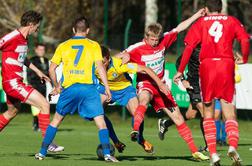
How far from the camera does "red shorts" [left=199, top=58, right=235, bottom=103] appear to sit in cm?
1455

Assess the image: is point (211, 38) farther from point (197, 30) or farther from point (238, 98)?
point (238, 98)

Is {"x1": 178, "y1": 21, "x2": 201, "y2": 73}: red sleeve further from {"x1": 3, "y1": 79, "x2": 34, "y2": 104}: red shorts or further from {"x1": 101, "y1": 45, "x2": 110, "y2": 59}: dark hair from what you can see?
{"x1": 3, "y1": 79, "x2": 34, "y2": 104}: red shorts

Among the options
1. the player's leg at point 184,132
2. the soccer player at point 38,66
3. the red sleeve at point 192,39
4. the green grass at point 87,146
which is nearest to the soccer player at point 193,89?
the green grass at point 87,146

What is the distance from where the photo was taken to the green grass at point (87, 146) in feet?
51.6

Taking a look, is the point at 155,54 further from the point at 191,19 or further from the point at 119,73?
the point at 191,19

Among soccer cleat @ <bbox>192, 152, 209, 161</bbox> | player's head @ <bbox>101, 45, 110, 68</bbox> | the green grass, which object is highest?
player's head @ <bbox>101, 45, 110, 68</bbox>

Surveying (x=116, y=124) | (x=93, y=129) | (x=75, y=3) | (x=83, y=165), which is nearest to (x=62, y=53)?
(x=83, y=165)

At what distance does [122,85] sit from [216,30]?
12.5ft

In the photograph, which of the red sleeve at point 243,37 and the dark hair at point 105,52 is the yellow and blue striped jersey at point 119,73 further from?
the red sleeve at point 243,37

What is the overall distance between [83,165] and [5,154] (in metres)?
2.47

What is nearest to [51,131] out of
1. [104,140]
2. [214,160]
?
[104,140]

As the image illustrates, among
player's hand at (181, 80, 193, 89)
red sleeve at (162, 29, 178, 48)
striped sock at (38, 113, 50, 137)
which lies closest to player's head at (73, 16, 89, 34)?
striped sock at (38, 113, 50, 137)

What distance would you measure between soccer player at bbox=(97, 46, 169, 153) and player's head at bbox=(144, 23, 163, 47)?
0.59 m

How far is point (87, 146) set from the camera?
19703mm
